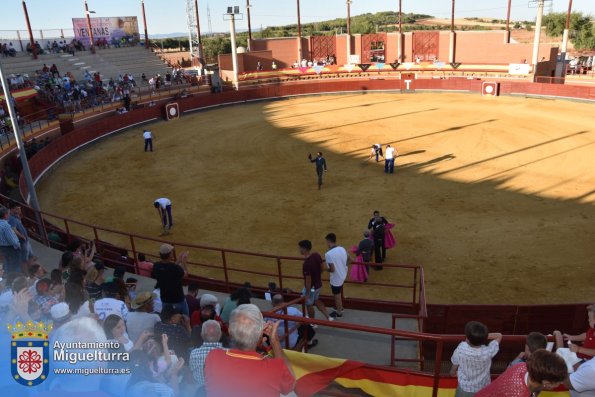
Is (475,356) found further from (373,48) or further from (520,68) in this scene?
(373,48)

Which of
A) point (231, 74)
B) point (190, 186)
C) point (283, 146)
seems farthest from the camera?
point (231, 74)

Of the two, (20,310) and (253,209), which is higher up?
(20,310)

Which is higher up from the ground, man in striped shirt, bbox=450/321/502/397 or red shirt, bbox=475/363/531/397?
red shirt, bbox=475/363/531/397

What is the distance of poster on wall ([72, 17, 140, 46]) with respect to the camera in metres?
49.1

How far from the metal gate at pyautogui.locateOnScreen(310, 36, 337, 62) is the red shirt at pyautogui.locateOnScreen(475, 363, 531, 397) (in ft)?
199

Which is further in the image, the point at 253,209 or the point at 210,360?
the point at 253,209

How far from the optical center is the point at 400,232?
14406 mm

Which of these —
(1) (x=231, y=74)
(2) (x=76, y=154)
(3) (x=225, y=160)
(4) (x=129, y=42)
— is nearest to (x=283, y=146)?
(3) (x=225, y=160)

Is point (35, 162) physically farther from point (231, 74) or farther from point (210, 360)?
point (231, 74)

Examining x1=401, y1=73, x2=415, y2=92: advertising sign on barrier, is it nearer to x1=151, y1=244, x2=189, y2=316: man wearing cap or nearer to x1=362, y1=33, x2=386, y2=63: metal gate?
x1=362, y1=33, x2=386, y2=63: metal gate

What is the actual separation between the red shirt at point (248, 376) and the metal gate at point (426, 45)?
195 ft

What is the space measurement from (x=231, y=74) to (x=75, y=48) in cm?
1498

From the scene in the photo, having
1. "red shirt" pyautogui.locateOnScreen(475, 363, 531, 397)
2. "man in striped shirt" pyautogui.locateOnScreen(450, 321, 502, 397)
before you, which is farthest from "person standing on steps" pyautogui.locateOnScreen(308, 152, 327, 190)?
"red shirt" pyautogui.locateOnScreen(475, 363, 531, 397)

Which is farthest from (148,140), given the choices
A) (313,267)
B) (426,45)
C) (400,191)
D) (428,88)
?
(426,45)
